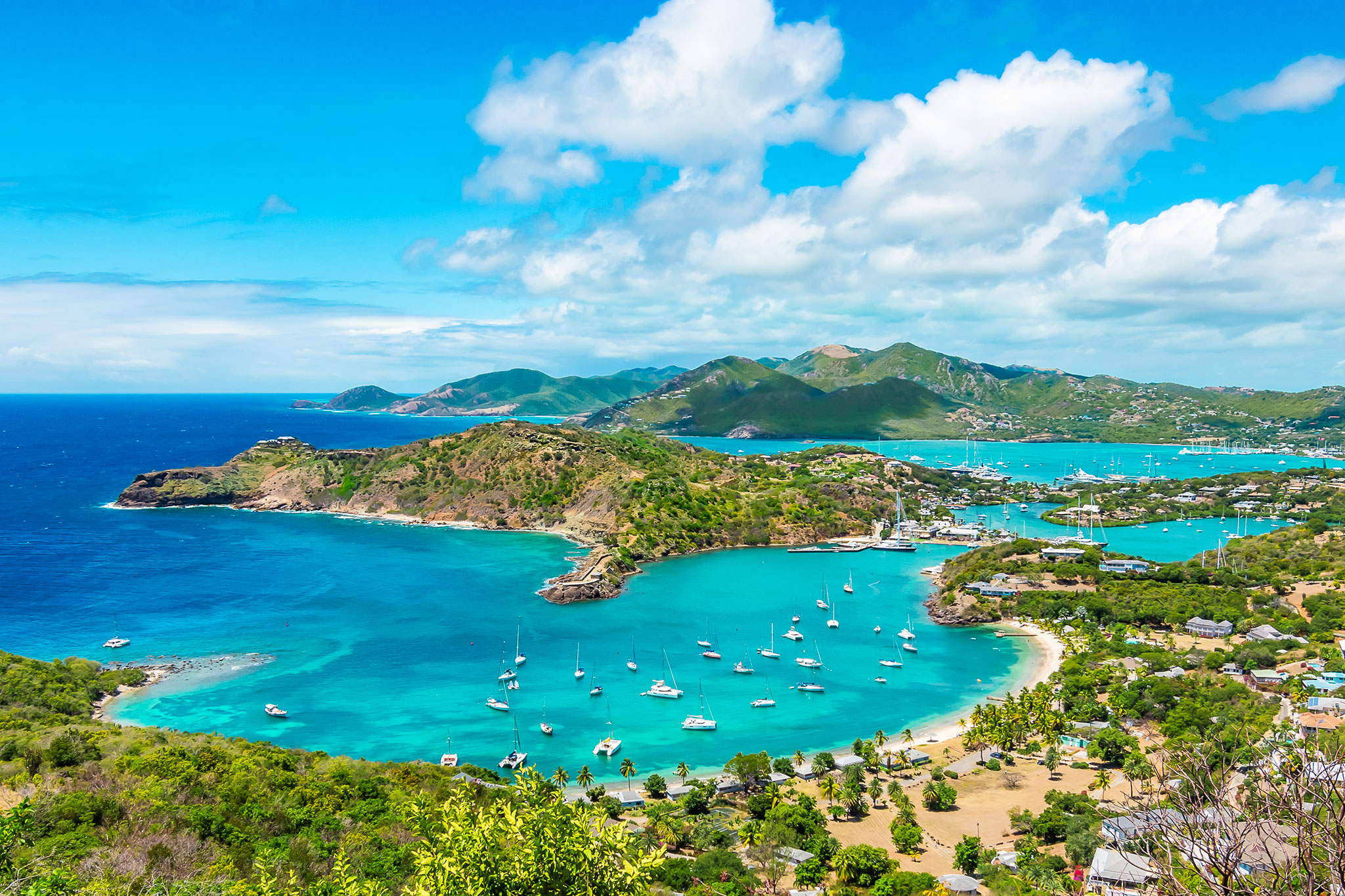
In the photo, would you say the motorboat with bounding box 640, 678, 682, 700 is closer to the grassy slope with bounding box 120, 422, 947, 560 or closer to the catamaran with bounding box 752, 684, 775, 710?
the catamaran with bounding box 752, 684, 775, 710

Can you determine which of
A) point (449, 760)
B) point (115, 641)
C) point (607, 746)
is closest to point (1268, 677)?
point (607, 746)

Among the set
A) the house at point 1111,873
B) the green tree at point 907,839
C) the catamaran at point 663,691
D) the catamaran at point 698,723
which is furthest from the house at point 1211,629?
the house at point 1111,873

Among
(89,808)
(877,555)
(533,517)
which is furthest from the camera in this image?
(533,517)

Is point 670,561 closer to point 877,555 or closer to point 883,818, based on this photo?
point 877,555

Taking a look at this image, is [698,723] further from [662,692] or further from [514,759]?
[514,759]

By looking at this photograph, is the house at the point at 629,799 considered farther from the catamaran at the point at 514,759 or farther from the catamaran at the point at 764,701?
the catamaran at the point at 764,701

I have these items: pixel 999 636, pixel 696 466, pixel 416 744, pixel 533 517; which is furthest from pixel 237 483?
pixel 999 636

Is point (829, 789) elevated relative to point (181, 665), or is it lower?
elevated
